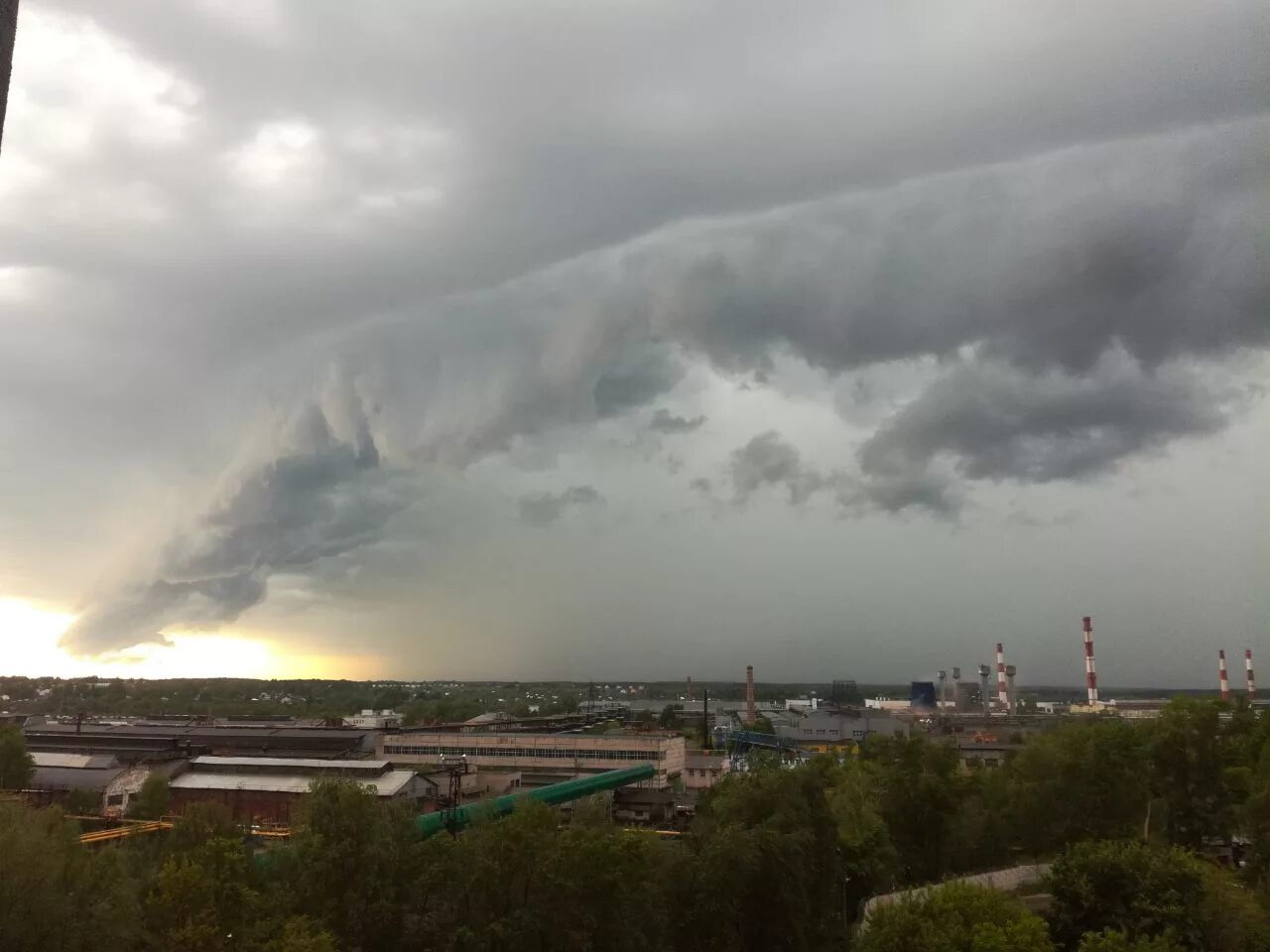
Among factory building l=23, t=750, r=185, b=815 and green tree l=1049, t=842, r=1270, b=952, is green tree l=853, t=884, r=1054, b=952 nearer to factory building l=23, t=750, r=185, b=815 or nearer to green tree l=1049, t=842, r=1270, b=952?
green tree l=1049, t=842, r=1270, b=952

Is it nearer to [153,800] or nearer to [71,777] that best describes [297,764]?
[153,800]

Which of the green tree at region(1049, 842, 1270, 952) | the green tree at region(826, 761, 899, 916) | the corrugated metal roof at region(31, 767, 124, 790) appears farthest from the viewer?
the corrugated metal roof at region(31, 767, 124, 790)

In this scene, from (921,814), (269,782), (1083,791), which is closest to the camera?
(1083,791)

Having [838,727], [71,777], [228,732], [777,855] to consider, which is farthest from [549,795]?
[838,727]

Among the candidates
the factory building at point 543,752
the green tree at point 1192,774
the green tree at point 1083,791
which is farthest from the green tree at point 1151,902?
the factory building at point 543,752

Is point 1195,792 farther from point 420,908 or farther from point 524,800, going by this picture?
point 420,908

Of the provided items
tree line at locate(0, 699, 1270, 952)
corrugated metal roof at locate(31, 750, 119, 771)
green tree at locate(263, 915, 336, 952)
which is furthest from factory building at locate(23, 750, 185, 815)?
green tree at locate(263, 915, 336, 952)
